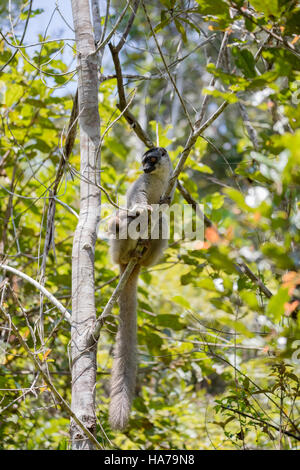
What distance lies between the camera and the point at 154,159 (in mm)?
4980

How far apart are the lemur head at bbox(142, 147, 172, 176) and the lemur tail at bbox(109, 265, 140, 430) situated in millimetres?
1240

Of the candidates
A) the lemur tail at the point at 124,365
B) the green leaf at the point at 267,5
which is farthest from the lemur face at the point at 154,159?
the green leaf at the point at 267,5

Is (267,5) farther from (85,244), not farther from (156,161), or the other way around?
(156,161)

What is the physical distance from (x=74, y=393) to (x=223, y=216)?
2731mm

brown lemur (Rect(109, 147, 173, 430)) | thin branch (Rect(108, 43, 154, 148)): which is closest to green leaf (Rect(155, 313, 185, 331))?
brown lemur (Rect(109, 147, 173, 430))

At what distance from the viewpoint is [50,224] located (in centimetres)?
362

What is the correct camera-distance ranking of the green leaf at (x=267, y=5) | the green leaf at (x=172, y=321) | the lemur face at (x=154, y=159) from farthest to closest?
the lemur face at (x=154, y=159) → the green leaf at (x=172, y=321) → the green leaf at (x=267, y=5)

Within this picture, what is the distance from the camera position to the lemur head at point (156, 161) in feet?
16.2

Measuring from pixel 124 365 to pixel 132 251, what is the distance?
1.38 metres

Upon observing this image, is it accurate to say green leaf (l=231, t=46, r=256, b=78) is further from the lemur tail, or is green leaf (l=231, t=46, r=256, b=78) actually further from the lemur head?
the lemur head

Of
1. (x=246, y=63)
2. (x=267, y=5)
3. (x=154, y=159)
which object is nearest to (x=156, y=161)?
(x=154, y=159)

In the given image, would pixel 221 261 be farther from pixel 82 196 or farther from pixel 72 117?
pixel 72 117

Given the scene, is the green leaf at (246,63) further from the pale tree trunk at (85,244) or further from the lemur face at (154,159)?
the lemur face at (154,159)

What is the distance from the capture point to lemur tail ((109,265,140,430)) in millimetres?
3543
